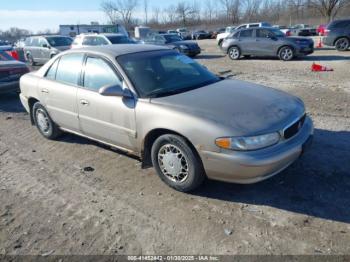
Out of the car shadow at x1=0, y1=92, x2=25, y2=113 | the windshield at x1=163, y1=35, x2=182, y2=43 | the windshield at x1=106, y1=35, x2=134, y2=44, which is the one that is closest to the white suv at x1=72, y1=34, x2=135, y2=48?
the windshield at x1=106, y1=35, x2=134, y2=44

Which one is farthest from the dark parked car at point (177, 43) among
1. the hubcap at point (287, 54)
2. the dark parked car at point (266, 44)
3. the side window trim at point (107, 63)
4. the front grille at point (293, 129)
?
the front grille at point (293, 129)

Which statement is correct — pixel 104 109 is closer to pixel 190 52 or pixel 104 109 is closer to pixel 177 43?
pixel 190 52

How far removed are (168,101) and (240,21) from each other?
83704mm

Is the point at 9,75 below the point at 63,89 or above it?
below

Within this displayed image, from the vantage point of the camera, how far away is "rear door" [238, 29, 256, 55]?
610 inches

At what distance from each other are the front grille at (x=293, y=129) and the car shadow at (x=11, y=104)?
6.83 m

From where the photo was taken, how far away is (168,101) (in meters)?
3.61

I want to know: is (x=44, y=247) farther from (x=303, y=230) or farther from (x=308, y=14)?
(x=308, y=14)

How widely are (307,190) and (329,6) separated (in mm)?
56082

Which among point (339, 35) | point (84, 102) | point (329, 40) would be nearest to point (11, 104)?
point (84, 102)

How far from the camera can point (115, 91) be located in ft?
12.3

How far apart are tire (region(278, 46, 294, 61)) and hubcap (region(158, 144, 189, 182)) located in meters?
12.6

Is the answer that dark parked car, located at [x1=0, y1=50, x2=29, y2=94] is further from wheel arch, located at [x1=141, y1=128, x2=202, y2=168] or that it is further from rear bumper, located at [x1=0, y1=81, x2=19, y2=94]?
wheel arch, located at [x1=141, y1=128, x2=202, y2=168]

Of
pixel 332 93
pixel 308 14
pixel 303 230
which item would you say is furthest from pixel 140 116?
pixel 308 14
